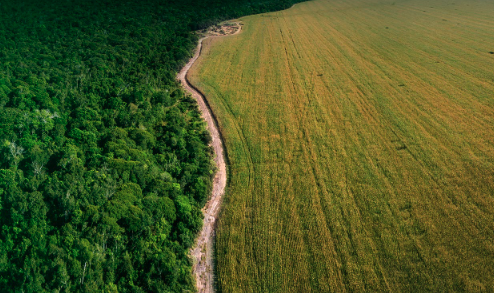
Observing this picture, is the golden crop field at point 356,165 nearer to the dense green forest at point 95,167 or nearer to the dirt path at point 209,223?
the dirt path at point 209,223

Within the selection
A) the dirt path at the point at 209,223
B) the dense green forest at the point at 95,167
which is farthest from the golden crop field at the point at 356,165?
the dense green forest at the point at 95,167

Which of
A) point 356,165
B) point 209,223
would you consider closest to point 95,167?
point 209,223

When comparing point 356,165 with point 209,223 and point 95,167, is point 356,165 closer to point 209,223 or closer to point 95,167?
point 209,223

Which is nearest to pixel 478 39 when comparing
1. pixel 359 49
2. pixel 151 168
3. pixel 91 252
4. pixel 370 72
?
pixel 359 49

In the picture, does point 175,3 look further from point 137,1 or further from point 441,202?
point 441,202

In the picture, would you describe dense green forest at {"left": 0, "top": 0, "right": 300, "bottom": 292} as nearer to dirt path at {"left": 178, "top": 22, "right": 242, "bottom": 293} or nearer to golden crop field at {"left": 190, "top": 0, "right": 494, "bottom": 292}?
dirt path at {"left": 178, "top": 22, "right": 242, "bottom": 293}

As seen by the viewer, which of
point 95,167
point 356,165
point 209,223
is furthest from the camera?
point 356,165
